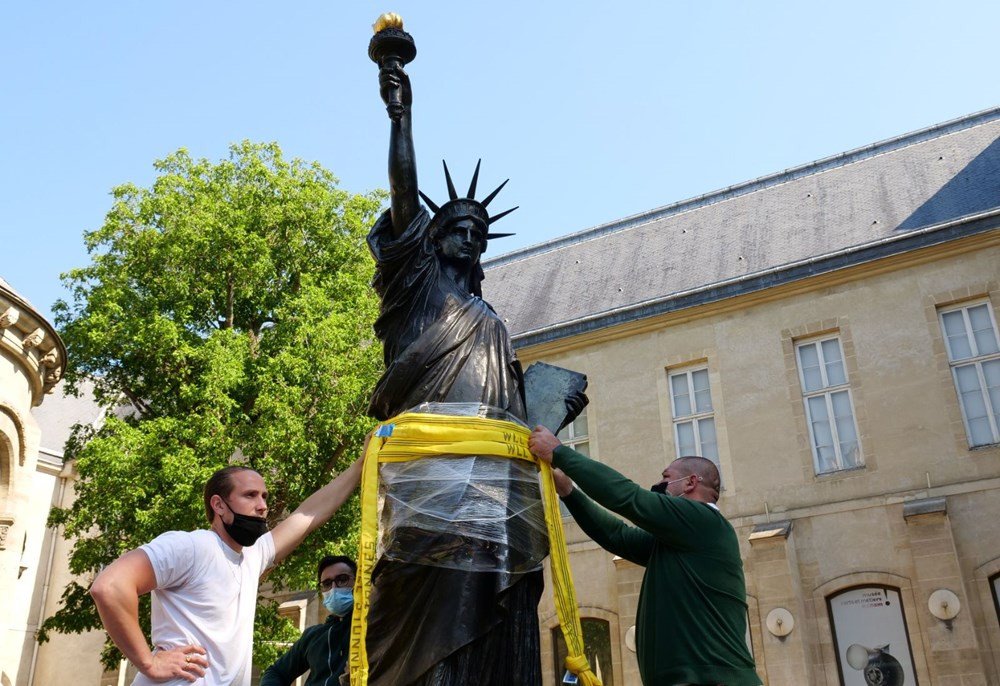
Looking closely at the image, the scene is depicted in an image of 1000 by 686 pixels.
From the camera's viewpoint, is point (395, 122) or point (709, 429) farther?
point (709, 429)

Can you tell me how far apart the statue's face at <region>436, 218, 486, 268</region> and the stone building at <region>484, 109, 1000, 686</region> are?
1549 cm

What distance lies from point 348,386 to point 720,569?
13.5 meters

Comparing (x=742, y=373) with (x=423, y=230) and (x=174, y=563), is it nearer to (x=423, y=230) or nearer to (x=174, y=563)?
(x=423, y=230)

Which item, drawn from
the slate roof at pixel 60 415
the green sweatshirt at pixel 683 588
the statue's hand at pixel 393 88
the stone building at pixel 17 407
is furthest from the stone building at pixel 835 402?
the slate roof at pixel 60 415

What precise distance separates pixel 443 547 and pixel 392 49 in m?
2.27

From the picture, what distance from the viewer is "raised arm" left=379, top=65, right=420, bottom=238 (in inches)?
169

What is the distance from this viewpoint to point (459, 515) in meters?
3.56

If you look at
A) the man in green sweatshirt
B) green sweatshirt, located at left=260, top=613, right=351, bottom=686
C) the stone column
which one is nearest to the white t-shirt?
the man in green sweatshirt

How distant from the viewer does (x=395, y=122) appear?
4301mm

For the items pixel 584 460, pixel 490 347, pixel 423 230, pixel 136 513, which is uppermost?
pixel 136 513

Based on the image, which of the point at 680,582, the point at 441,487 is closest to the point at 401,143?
the point at 441,487

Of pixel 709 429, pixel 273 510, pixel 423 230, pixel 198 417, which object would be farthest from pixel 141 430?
pixel 423 230

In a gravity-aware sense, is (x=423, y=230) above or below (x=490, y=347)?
above

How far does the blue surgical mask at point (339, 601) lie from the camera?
5.50m
